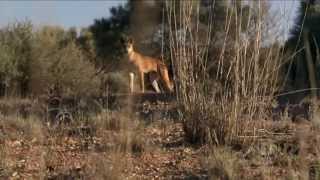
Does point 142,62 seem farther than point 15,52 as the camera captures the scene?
No

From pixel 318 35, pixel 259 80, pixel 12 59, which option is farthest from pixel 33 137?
pixel 12 59

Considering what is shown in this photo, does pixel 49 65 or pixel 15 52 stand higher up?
pixel 15 52

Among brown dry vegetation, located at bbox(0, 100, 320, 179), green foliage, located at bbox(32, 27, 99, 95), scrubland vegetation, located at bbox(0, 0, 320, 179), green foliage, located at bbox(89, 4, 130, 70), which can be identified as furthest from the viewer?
green foliage, located at bbox(89, 4, 130, 70)

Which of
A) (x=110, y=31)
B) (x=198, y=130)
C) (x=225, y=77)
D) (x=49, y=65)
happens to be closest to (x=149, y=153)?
(x=198, y=130)

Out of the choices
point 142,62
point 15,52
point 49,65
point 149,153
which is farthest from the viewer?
point 15,52

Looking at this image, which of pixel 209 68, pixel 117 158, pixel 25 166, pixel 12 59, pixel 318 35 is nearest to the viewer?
pixel 117 158

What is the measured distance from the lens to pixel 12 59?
2397 cm

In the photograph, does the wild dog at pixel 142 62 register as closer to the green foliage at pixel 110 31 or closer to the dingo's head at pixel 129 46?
the dingo's head at pixel 129 46

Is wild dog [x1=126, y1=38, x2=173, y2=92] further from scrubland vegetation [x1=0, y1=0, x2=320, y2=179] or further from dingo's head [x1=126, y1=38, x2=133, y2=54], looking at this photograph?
scrubland vegetation [x1=0, y1=0, x2=320, y2=179]

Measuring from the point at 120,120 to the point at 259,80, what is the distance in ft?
7.31

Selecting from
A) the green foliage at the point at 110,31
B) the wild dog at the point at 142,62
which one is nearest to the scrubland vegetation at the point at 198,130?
the wild dog at the point at 142,62

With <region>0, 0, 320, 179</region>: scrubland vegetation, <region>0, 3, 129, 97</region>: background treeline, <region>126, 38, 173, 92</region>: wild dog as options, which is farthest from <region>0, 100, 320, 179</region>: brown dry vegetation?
<region>126, 38, 173, 92</region>: wild dog

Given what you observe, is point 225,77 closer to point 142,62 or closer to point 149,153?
point 149,153

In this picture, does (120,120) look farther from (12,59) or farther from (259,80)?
(12,59)
